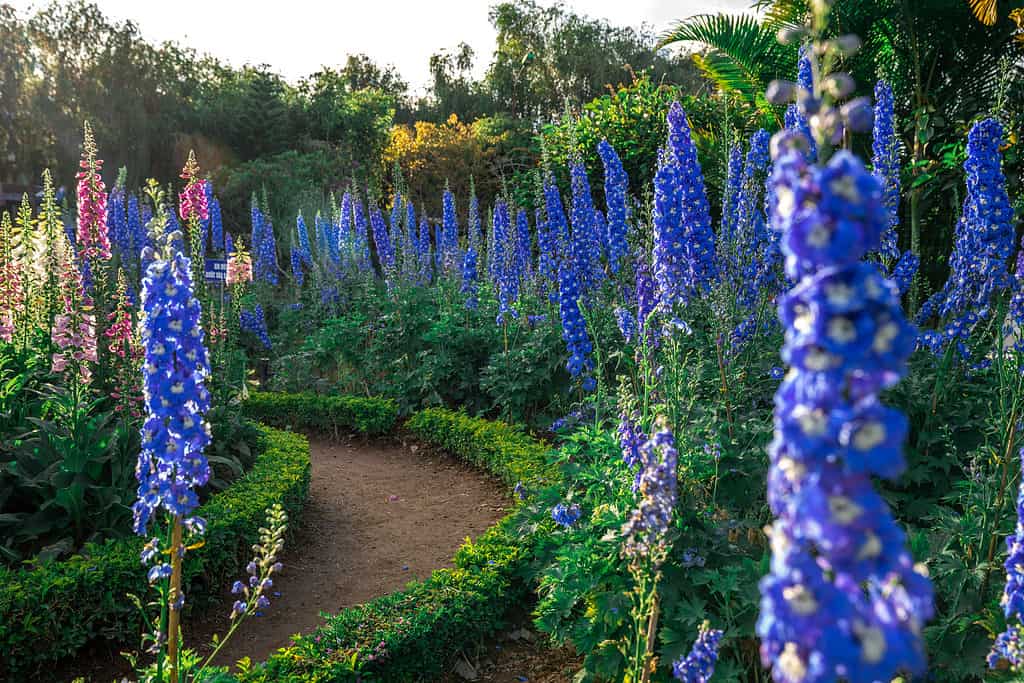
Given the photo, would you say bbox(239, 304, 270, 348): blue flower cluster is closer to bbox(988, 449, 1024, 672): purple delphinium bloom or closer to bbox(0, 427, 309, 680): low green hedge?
bbox(0, 427, 309, 680): low green hedge

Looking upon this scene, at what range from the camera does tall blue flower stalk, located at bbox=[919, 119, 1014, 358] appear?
163 inches

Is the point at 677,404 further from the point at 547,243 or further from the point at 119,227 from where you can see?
the point at 119,227

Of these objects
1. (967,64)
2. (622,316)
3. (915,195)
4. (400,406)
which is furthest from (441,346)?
(967,64)

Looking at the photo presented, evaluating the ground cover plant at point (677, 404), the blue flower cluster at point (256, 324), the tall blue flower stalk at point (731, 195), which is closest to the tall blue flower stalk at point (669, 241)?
the ground cover plant at point (677, 404)

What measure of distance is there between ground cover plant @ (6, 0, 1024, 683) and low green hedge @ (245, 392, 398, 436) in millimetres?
48

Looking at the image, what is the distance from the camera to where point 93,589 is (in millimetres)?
3914

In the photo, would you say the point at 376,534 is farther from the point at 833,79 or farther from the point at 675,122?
the point at 833,79

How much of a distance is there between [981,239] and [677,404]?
224cm

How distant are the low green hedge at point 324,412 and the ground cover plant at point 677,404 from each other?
48 millimetres

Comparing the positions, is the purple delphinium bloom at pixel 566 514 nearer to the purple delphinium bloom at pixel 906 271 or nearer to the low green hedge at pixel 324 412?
the purple delphinium bloom at pixel 906 271

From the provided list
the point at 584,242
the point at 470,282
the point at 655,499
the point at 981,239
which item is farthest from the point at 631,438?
the point at 470,282

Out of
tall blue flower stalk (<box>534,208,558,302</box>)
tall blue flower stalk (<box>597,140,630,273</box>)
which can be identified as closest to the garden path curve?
tall blue flower stalk (<box>534,208,558,302</box>)

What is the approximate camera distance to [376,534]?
5984 millimetres

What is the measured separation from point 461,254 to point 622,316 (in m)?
7.00
